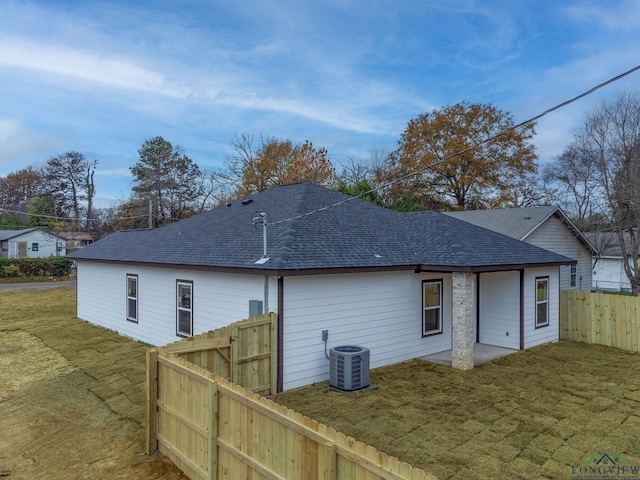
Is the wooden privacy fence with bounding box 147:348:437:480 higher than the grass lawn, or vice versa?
the wooden privacy fence with bounding box 147:348:437:480

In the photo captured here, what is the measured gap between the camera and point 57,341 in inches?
481

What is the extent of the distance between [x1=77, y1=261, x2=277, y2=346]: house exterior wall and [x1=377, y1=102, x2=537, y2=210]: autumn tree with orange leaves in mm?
23048

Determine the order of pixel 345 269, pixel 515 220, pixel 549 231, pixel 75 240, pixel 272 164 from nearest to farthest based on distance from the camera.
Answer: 1. pixel 345 269
2. pixel 515 220
3. pixel 549 231
4. pixel 272 164
5. pixel 75 240

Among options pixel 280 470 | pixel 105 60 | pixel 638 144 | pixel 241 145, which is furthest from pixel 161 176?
pixel 280 470

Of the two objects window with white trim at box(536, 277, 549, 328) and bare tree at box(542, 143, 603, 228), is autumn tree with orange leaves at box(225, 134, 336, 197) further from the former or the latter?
window with white trim at box(536, 277, 549, 328)

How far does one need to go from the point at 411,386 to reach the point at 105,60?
13789 mm

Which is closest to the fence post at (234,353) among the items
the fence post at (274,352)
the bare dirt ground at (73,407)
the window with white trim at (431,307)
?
the fence post at (274,352)

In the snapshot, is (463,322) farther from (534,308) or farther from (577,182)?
(577,182)

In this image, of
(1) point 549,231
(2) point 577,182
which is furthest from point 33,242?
(2) point 577,182

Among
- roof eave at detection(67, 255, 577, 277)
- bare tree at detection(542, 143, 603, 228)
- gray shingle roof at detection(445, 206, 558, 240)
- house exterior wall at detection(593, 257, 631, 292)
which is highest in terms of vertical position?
bare tree at detection(542, 143, 603, 228)

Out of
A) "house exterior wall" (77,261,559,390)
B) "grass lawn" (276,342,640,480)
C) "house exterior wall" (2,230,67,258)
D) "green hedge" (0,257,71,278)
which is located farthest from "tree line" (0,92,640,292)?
"grass lawn" (276,342,640,480)

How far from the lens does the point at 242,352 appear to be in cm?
724

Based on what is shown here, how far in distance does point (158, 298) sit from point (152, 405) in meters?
6.54

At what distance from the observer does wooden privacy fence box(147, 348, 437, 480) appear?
9.75 feet
